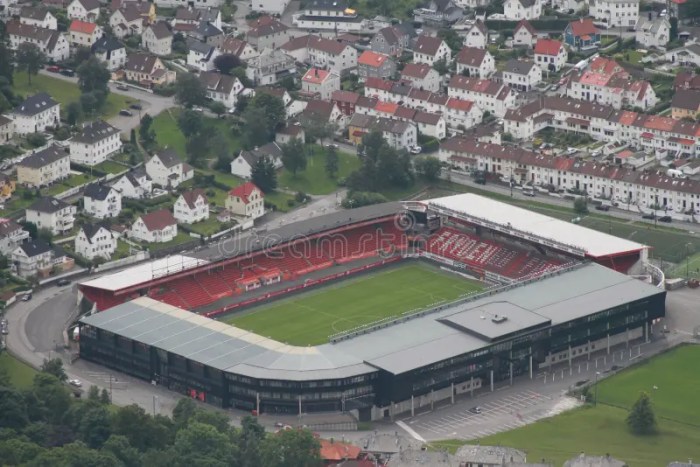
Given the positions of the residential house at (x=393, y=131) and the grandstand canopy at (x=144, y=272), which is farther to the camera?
the residential house at (x=393, y=131)

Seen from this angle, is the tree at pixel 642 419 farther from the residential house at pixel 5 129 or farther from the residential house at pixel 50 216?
the residential house at pixel 5 129

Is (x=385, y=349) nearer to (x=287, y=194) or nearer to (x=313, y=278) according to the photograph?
(x=313, y=278)

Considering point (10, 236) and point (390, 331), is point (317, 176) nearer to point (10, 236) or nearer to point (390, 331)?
point (10, 236)

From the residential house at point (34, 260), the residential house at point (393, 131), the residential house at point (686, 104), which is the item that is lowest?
the residential house at point (34, 260)

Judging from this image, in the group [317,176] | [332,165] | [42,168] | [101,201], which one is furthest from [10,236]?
[332,165]

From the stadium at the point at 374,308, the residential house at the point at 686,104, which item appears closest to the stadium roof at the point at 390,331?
the stadium at the point at 374,308

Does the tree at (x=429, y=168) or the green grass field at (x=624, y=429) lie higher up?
the tree at (x=429, y=168)
